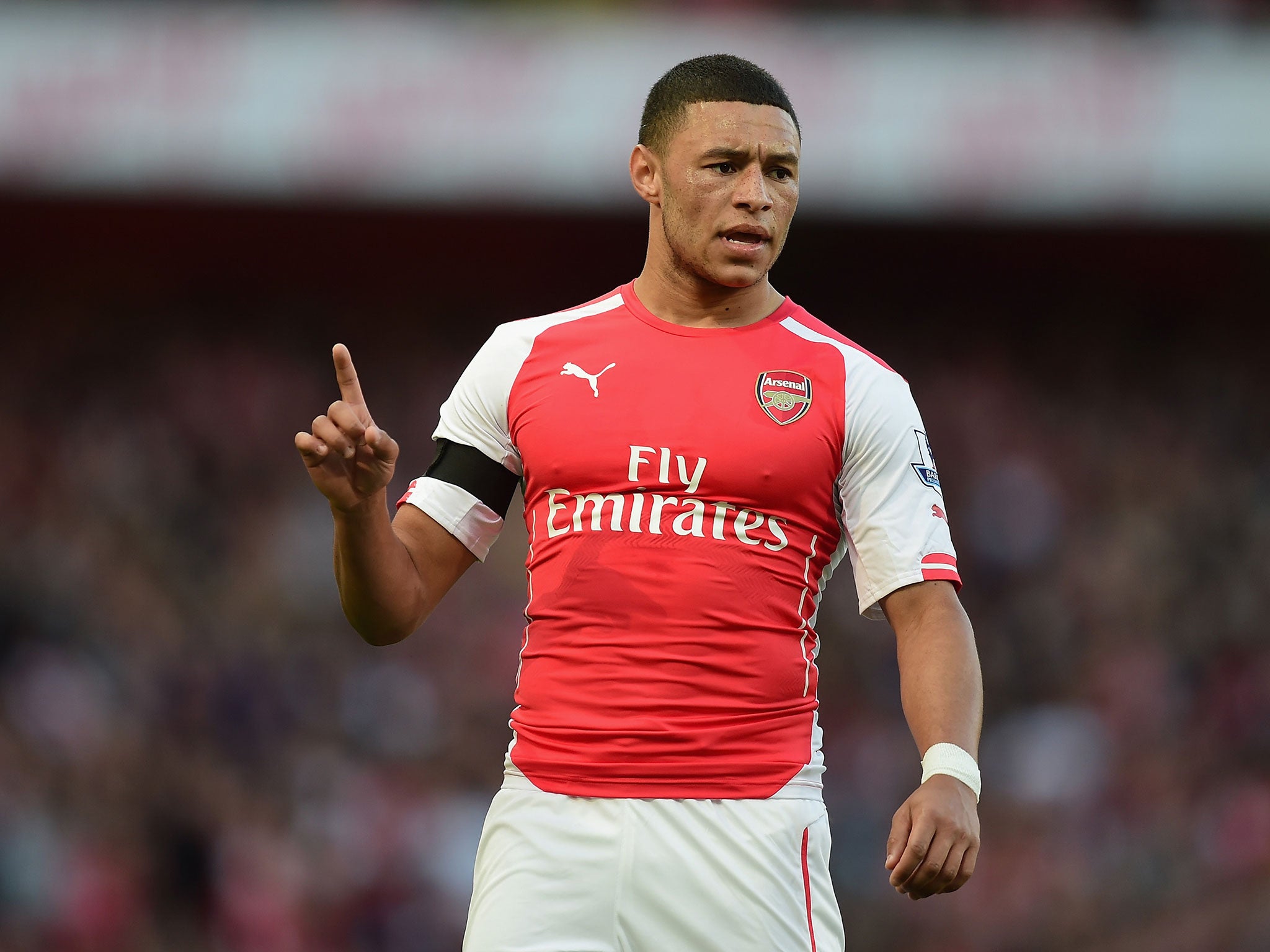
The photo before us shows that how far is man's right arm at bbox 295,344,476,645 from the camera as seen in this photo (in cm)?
292

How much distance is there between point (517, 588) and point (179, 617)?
7.27 feet

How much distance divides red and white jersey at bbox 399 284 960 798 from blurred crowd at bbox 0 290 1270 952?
19.5ft

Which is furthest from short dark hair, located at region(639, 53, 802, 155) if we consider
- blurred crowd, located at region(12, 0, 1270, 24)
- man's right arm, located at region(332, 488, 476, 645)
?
blurred crowd, located at region(12, 0, 1270, 24)

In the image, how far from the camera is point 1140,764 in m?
9.85

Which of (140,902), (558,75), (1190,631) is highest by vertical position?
(558,75)

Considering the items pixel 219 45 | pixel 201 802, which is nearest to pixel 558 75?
pixel 219 45

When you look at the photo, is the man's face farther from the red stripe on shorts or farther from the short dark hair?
the red stripe on shorts

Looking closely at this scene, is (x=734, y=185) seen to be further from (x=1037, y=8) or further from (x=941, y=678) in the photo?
(x=1037, y=8)

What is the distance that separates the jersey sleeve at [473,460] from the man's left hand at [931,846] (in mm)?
1010

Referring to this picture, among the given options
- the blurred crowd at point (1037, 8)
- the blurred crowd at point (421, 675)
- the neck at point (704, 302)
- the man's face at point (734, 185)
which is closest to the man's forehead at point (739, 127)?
the man's face at point (734, 185)

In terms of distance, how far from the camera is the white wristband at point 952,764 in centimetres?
276

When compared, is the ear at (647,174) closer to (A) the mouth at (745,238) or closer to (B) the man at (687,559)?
(B) the man at (687,559)

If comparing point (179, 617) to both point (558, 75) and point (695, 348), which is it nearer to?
point (558, 75)

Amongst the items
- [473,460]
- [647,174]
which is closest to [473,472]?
[473,460]
